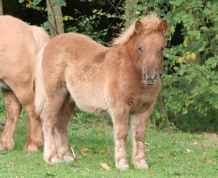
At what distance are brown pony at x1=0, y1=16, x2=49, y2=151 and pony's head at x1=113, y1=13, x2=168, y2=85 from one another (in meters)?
2.06

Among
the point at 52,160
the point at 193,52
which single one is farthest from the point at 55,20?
the point at 52,160

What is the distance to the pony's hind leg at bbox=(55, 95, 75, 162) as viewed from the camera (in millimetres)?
7951

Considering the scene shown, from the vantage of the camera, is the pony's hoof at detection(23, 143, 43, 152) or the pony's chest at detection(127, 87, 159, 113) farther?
the pony's hoof at detection(23, 143, 43, 152)

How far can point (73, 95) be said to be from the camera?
302 inches

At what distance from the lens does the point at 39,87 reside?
8.14m

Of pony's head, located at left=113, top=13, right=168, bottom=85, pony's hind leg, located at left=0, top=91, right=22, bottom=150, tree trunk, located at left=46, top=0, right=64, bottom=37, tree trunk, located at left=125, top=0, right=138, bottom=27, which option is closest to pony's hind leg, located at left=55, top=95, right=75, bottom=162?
pony's hind leg, located at left=0, top=91, right=22, bottom=150

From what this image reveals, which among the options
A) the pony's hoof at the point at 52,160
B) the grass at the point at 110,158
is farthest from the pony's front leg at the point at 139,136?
the pony's hoof at the point at 52,160

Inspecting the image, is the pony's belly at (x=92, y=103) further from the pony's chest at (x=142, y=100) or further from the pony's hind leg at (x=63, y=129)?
the pony's hind leg at (x=63, y=129)

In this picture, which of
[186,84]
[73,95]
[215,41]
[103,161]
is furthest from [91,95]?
[186,84]

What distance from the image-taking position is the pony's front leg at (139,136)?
288 inches

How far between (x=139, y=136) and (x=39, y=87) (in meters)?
1.73

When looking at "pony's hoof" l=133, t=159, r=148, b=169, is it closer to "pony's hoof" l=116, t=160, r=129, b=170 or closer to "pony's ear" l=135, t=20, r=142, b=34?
"pony's hoof" l=116, t=160, r=129, b=170

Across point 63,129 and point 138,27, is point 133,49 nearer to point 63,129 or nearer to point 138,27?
point 138,27

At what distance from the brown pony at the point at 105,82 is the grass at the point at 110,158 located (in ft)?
1.01
